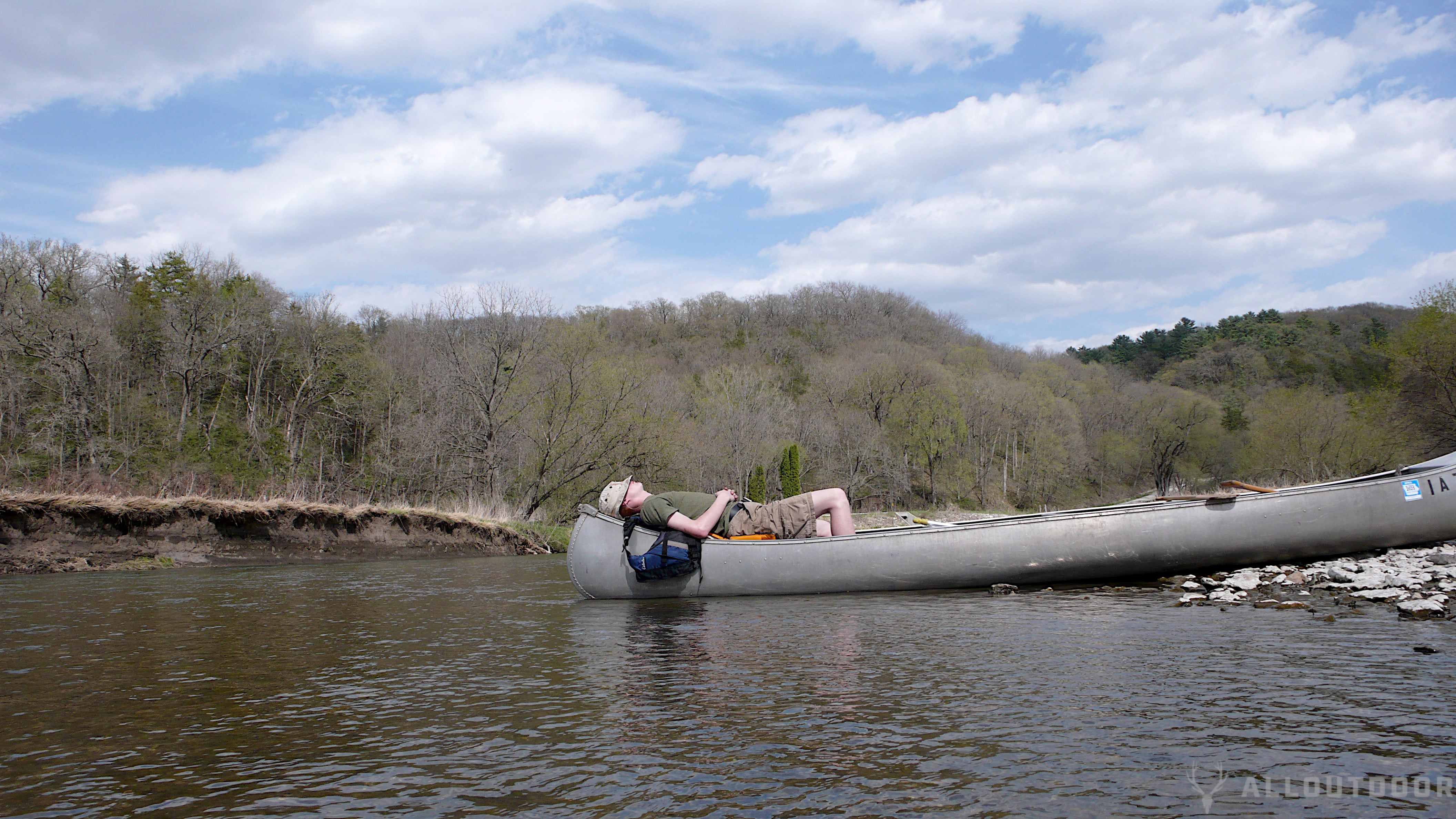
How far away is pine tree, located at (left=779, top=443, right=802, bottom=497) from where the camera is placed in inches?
1583

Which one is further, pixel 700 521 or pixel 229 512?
pixel 229 512

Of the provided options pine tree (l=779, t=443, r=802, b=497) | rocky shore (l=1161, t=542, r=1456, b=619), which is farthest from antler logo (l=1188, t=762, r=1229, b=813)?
pine tree (l=779, t=443, r=802, b=497)

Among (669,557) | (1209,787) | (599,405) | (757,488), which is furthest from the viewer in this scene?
(757,488)

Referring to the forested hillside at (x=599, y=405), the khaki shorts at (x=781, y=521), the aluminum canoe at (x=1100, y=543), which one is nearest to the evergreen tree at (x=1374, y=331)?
the forested hillside at (x=599, y=405)

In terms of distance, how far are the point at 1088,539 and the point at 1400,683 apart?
14.4ft

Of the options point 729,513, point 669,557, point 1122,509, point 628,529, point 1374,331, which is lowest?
point 669,557

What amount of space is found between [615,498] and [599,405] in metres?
21.9

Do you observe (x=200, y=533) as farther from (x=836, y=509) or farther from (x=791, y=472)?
(x=791, y=472)

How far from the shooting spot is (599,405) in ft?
100

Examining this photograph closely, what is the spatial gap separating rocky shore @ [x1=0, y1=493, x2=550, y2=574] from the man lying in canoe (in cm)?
961

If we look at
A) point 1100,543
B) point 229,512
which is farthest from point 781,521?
point 229,512

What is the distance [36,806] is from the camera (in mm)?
3014

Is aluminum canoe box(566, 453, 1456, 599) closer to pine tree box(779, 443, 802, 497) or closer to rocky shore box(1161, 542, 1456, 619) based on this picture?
rocky shore box(1161, 542, 1456, 619)


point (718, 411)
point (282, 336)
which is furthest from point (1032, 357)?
point (282, 336)
